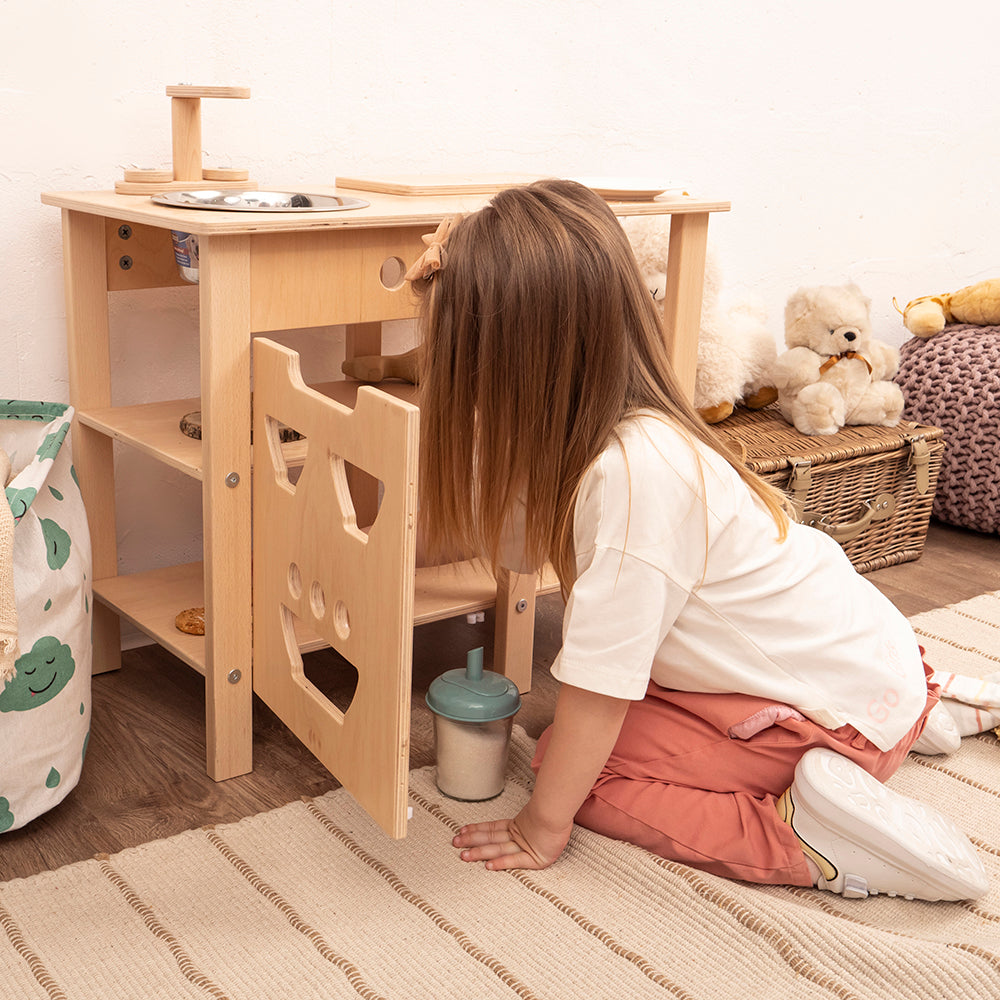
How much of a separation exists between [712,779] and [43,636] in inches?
26.0

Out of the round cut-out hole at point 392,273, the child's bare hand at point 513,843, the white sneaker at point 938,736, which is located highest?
the round cut-out hole at point 392,273

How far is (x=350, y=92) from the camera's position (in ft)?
5.20

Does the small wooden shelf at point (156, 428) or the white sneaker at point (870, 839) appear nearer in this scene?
the white sneaker at point (870, 839)

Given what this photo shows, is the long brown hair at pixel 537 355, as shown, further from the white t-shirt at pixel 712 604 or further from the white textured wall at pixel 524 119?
the white textured wall at pixel 524 119

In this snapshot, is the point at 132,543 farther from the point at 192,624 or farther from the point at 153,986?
→ the point at 153,986

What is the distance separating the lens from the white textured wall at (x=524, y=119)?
137 centimetres

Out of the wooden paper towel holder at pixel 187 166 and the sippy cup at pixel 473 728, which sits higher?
the wooden paper towel holder at pixel 187 166

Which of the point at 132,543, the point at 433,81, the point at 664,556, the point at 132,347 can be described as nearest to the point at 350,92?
the point at 433,81

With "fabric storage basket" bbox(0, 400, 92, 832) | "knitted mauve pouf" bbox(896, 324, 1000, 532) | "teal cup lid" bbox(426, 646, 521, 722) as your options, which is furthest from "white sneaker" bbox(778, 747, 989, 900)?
"knitted mauve pouf" bbox(896, 324, 1000, 532)

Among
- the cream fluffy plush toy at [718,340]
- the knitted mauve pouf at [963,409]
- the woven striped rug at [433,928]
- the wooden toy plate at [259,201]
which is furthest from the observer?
the knitted mauve pouf at [963,409]

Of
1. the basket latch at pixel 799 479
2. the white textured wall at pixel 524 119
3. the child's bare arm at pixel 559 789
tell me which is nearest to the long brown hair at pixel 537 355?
the child's bare arm at pixel 559 789

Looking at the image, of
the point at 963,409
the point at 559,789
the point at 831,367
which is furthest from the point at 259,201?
the point at 963,409

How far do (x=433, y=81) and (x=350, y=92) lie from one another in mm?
141

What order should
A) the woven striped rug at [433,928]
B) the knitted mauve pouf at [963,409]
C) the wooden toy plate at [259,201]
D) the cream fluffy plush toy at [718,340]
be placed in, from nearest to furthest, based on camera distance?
the woven striped rug at [433,928]
the wooden toy plate at [259,201]
the cream fluffy plush toy at [718,340]
the knitted mauve pouf at [963,409]
